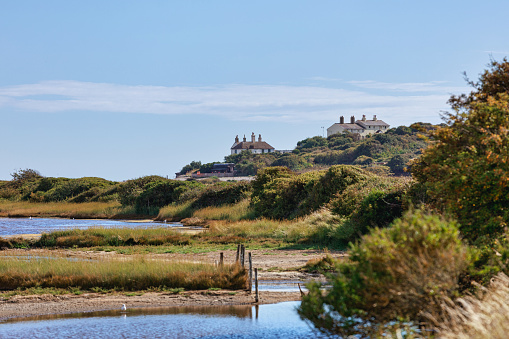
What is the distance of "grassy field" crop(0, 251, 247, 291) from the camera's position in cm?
2006

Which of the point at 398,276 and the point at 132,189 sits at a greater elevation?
the point at 132,189

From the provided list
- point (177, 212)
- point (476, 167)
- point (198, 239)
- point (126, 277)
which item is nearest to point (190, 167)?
point (177, 212)

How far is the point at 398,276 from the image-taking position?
10.2 m

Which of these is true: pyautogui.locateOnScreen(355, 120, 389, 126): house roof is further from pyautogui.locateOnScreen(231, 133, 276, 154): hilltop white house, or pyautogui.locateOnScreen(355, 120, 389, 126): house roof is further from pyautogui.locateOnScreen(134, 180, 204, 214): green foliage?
pyautogui.locateOnScreen(134, 180, 204, 214): green foliage

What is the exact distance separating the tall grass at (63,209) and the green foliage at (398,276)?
182 feet

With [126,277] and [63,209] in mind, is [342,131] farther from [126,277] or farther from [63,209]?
[126,277]

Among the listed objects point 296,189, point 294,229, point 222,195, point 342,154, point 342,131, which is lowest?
point 294,229

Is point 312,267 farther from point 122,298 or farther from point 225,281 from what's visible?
point 122,298

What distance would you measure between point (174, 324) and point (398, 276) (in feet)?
24.7

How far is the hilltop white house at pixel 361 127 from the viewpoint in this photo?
547 feet

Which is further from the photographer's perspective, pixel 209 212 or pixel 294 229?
pixel 209 212

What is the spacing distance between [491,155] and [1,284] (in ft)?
53.0

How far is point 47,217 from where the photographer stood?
6688 cm

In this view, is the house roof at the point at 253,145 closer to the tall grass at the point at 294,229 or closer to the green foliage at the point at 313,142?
the green foliage at the point at 313,142
